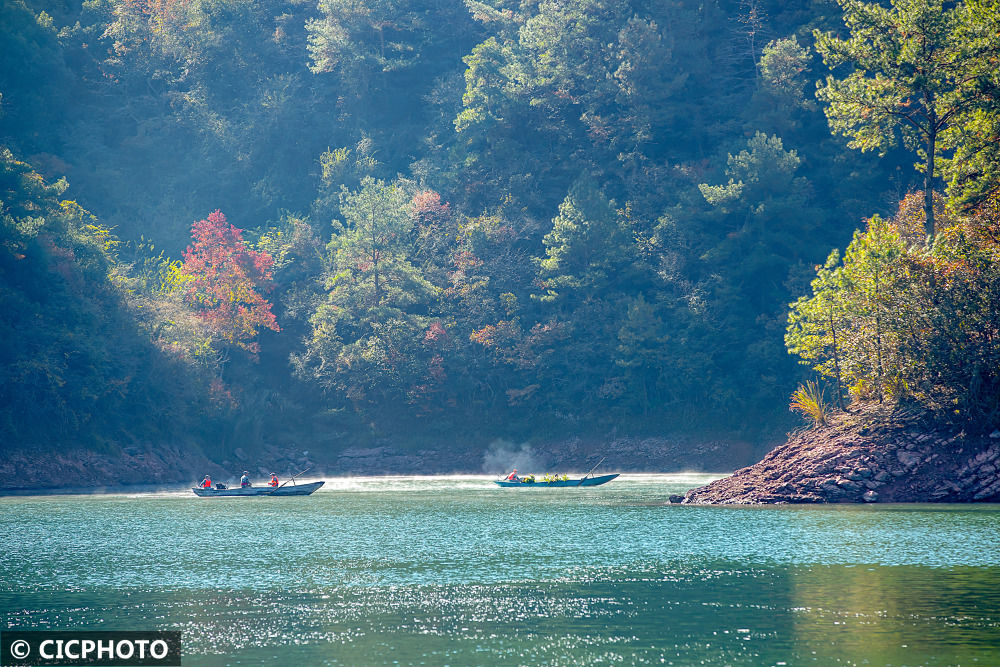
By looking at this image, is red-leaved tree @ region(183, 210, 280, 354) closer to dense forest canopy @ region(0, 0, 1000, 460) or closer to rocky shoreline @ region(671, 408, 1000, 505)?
dense forest canopy @ region(0, 0, 1000, 460)

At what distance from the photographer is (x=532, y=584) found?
26344mm

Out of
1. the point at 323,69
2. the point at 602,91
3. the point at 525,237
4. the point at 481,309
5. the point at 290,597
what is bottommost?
the point at 290,597

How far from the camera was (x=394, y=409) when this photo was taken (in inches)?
3241

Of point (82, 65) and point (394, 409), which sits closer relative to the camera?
point (394, 409)

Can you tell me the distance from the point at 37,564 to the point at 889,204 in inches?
2630

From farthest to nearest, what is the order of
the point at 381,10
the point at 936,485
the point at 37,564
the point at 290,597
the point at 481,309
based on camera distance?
the point at 381,10 < the point at 481,309 < the point at 936,485 < the point at 37,564 < the point at 290,597

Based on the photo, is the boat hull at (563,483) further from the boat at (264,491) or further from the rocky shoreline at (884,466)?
the rocky shoreline at (884,466)

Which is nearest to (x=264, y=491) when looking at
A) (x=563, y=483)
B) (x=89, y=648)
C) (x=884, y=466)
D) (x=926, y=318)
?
(x=563, y=483)

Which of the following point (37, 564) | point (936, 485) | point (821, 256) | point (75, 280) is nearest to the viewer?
point (37, 564)

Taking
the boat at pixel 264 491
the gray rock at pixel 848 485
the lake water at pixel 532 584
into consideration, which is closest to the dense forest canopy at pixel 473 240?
the boat at pixel 264 491

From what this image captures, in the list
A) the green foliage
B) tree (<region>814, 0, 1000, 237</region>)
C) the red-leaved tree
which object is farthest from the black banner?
the red-leaved tree

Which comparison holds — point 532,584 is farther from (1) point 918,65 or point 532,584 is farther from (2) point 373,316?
(2) point 373,316

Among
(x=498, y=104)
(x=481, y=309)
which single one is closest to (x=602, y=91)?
A: (x=498, y=104)

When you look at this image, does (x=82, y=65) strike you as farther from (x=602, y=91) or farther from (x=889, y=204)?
(x=889, y=204)
